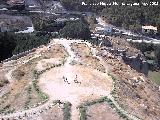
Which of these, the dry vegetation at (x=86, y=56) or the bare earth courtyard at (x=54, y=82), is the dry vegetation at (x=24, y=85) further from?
the dry vegetation at (x=86, y=56)

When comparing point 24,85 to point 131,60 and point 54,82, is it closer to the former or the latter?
point 54,82

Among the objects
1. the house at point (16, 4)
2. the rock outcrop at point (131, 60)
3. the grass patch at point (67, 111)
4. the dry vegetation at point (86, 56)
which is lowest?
the rock outcrop at point (131, 60)

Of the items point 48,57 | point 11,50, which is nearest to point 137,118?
point 48,57

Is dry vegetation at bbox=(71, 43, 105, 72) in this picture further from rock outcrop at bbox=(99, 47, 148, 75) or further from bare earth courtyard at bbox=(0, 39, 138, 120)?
rock outcrop at bbox=(99, 47, 148, 75)

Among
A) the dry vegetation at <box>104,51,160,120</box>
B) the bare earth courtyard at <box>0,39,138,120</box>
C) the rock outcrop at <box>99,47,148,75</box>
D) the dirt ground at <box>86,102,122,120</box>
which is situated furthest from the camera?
the rock outcrop at <box>99,47,148,75</box>

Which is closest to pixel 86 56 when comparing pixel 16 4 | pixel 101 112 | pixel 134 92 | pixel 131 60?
pixel 134 92

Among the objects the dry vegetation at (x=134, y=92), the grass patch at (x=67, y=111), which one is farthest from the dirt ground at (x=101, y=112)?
the dry vegetation at (x=134, y=92)

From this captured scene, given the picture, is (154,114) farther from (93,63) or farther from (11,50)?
(11,50)

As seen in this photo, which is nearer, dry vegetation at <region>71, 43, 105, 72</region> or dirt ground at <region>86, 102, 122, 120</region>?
dirt ground at <region>86, 102, 122, 120</region>

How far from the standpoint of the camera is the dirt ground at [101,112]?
47.4 meters

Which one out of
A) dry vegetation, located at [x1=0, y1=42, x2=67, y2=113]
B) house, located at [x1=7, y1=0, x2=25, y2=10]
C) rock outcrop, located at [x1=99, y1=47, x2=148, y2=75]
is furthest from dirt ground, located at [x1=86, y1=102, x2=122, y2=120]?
house, located at [x1=7, y1=0, x2=25, y2=10]

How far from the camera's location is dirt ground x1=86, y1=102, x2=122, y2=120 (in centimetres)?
4738

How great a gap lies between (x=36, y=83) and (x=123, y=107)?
1190cm

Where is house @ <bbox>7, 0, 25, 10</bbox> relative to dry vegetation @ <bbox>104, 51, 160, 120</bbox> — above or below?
above
